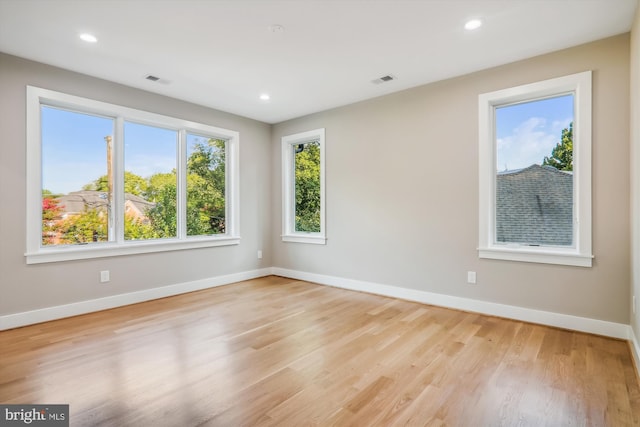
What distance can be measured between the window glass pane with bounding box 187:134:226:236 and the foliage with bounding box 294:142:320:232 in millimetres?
1225

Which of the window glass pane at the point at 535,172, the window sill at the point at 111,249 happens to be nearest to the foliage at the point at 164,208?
the window sill at the point at 111,249

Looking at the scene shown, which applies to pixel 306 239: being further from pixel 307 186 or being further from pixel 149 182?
pixel 149 182

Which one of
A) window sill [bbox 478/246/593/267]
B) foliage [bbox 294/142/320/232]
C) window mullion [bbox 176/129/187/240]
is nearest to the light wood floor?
window sill [bbox 478/246/593/267]

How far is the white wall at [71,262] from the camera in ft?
10.2

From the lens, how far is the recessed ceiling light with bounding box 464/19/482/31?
2607mm

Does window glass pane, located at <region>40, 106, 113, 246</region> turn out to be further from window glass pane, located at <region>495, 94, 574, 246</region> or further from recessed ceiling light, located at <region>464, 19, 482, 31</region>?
window glass pane, located at <region>495, 94, 574, 246</region>

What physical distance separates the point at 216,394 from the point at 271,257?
12.4 feet

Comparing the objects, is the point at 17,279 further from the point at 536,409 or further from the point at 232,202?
the point at 536,409

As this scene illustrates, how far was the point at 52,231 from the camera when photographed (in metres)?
3.46

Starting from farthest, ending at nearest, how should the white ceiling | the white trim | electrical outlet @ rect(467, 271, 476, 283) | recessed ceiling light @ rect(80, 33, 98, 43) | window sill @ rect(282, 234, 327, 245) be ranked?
window sill @ rect(282, 234, 327, 245) → electrical outlet @ rect(467, 271, 476, 283) → recessed ceiling light @ rect(80, 33, 98, 43) → the white ceiling → the white trim

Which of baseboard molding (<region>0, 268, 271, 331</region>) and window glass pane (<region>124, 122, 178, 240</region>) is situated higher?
window glass pane (<region>124, 122, 178, 240</region>)

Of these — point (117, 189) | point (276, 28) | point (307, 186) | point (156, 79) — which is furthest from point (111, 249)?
point (276, 28)

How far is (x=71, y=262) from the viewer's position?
3473mm

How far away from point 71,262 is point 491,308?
4.54 m
